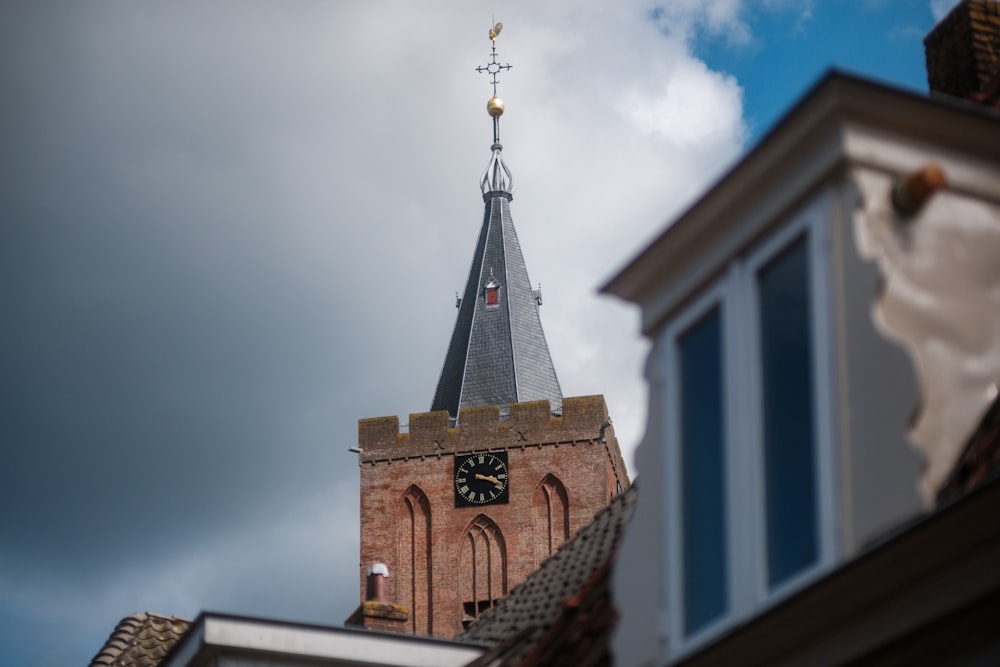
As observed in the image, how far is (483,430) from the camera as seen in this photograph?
182 feet

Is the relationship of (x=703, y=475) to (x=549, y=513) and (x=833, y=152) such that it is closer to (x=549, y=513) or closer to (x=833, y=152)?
(x=833, y=152)

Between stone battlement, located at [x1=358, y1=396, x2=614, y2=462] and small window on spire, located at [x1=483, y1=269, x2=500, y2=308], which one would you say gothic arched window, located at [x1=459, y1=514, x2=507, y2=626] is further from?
small window on spire, located at [x1=483, y1=269, x2=500, y2=308]

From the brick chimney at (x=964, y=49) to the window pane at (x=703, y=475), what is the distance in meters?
2.82

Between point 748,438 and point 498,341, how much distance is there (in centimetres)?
5370

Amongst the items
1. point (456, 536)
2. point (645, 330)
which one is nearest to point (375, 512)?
point (456, 536)

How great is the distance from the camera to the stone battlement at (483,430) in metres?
55.1

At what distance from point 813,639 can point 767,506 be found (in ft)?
1.52

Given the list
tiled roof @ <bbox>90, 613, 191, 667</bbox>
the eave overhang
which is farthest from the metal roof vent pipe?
the eave overhang

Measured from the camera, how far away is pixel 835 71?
515cm

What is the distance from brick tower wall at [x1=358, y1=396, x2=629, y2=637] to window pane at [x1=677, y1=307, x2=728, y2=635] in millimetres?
48433

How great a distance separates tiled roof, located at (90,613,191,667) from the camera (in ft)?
49.9

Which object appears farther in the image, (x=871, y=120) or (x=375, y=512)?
(x=375, y=512)

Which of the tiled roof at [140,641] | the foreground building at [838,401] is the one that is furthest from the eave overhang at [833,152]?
the tiled roof at [140,641]

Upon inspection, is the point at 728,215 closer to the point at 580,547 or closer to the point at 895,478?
the point at 895,478
